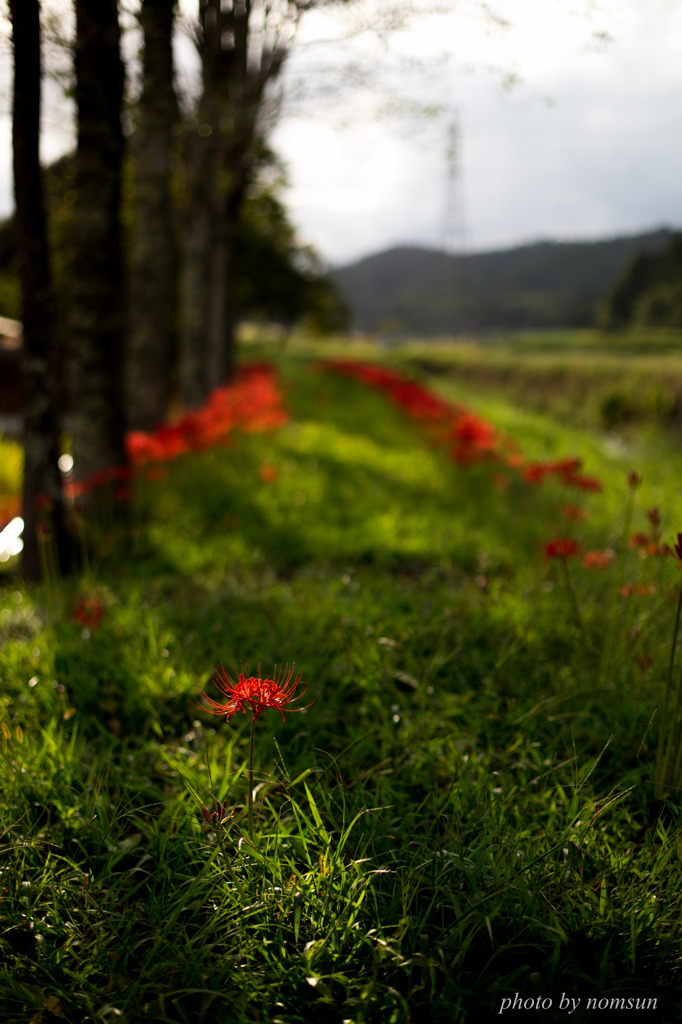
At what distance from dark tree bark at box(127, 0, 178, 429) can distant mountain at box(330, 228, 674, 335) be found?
14.9 feet

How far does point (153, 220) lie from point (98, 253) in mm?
2654

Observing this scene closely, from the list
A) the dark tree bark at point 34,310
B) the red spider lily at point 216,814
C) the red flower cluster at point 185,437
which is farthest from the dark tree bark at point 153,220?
the red spider lily at point 216,814

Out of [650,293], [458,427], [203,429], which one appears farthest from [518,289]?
[203,429]

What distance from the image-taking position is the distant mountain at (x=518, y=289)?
13.1 metres

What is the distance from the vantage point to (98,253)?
4512 mm

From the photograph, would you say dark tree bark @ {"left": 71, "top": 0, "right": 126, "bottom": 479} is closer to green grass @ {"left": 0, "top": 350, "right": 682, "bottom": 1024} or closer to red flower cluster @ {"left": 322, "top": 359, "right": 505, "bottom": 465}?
green grass @ {"left": 0, "top": 350, "right": 682, "bottom": 1024}

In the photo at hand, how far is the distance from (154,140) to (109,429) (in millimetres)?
2953

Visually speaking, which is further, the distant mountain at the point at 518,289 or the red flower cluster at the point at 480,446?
the distant mountain at the point at 518,289

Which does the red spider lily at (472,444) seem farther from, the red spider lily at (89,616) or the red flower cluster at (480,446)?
the red spider lily at (89,616)

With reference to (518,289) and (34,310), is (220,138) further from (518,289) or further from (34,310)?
(518,289)

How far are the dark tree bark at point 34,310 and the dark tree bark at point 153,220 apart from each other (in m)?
1.38

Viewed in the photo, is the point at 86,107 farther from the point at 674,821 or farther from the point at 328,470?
the point at 674,821

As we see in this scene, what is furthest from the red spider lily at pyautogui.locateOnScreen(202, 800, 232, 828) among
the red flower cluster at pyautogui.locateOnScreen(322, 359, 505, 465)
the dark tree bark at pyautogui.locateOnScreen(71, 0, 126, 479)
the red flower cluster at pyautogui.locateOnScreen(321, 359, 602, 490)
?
the red flower cluster at pyautogui.locateOnScreen(322, 359, 505, 465)

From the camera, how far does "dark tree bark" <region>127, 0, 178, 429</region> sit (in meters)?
4.88
